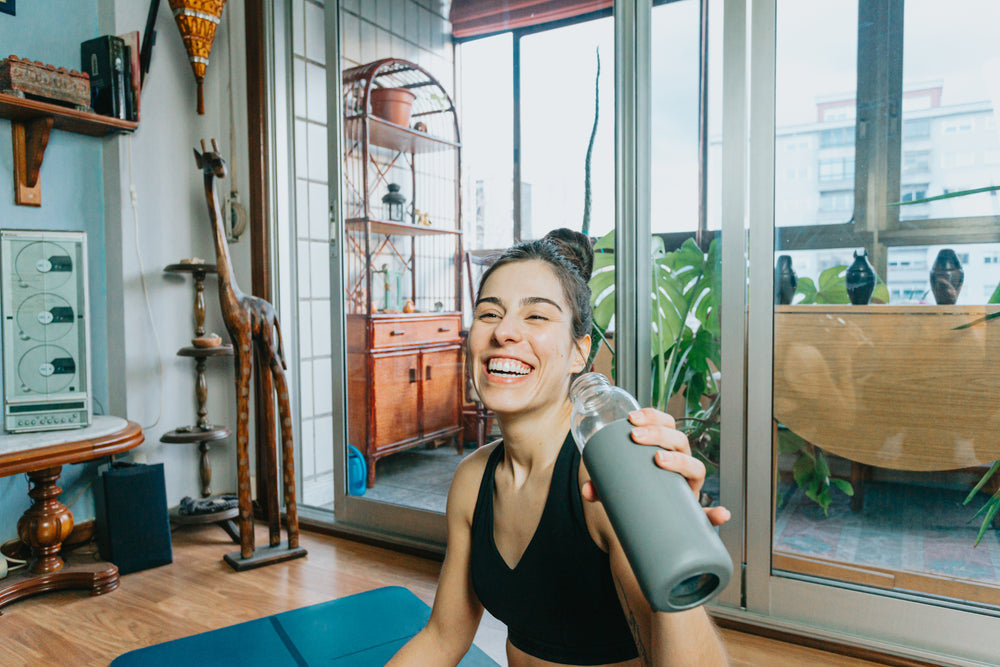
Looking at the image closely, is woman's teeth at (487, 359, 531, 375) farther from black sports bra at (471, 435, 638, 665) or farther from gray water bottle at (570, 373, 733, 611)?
gray water bottle at (570, 373, 733, 611)

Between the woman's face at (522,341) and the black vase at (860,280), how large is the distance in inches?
45.6

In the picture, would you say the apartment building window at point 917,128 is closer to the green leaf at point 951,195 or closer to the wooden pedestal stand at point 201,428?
the green leaf at point 951,195

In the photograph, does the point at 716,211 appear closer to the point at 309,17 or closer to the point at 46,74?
the point at 309,17

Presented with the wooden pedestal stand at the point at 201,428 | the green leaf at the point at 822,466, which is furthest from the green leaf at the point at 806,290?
the wooden pedestal stand at the point at 201,428

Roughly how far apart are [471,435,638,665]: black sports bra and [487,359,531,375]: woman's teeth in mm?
125

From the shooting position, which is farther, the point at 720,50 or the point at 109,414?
the point at 109,414

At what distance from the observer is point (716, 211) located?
77.7 inches

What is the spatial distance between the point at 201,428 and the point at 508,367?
219 centimetres

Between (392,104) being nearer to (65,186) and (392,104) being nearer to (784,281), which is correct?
(65,186)

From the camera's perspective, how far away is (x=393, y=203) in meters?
2.77

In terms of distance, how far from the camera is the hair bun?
1076 millimetres

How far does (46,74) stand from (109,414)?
1287 millimetres

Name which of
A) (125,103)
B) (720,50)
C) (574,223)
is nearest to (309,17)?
(125,103)

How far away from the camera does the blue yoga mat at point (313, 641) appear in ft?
4.83
